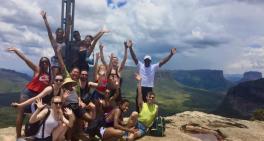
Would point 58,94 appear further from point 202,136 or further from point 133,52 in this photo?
point 202,136

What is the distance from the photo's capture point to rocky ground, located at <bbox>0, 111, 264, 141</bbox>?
19.5 m

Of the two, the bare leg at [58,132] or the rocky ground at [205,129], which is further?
the rocky ground at [205,129]

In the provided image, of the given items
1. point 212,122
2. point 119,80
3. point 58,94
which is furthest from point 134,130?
point 212,122

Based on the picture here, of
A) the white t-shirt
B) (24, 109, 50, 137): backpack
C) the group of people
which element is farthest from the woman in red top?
the white t-shirt

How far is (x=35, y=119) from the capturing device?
12078 mm

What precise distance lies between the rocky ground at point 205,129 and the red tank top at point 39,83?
4.19m

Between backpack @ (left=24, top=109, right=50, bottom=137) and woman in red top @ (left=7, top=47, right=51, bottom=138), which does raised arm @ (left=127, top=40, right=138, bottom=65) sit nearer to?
woman in red top @ (left=7, top=47, right=51, bottom=138)

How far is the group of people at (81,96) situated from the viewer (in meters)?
12.8

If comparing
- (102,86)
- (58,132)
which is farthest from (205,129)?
(58,132)

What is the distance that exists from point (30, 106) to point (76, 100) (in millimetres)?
1730

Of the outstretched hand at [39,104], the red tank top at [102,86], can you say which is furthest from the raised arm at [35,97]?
the red tank top at [102,86]

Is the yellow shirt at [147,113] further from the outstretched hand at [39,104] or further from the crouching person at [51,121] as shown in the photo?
the outstretched hand at [39,104]

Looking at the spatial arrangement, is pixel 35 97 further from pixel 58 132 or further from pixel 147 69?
pixel 147 69

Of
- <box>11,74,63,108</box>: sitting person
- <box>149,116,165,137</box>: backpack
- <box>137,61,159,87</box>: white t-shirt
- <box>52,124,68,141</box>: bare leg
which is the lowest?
<box>149,116,165,137</box>: backpack
